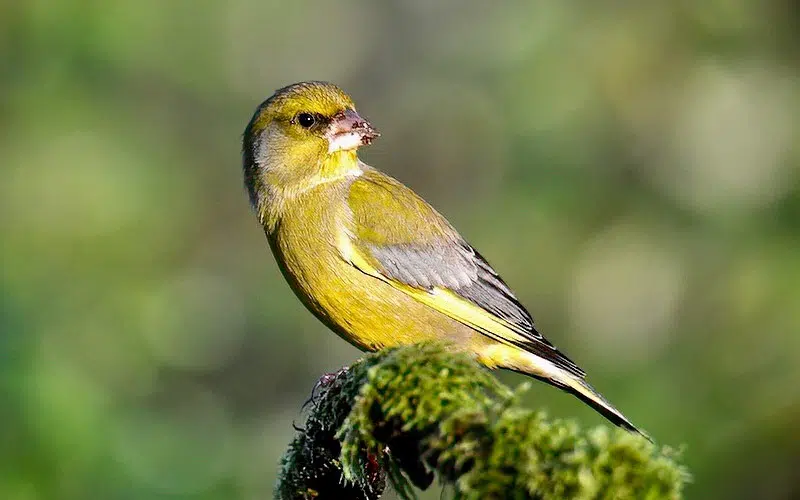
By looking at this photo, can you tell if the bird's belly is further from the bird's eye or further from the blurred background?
the blurred background

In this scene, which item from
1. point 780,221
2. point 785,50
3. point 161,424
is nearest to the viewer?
point 161,424

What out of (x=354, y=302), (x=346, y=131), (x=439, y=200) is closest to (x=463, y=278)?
(x=354, y=302)

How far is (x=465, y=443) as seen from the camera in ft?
7.46

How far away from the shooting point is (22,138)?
30.5 feet

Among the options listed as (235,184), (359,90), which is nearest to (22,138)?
(235,184)

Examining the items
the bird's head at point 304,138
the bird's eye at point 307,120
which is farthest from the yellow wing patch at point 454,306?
the bird's eye at point 307,120

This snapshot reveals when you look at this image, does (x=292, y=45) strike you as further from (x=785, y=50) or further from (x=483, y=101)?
(x=785, y=50)

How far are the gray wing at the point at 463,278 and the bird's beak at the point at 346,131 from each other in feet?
1.66

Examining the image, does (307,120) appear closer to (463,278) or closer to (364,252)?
(364,252)

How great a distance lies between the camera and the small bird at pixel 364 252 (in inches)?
173

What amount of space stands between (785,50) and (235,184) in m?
5.11

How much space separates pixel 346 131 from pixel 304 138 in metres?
0.20

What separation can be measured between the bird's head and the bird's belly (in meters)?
0.47

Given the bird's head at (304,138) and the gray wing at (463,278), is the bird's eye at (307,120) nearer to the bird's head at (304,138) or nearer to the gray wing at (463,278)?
the bird's head at (304,138)
